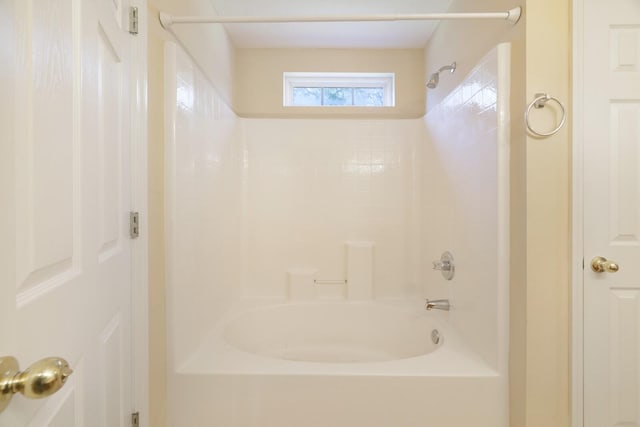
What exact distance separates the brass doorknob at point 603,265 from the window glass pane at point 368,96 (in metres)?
2.00

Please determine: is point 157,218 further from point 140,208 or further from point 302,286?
point 302,286

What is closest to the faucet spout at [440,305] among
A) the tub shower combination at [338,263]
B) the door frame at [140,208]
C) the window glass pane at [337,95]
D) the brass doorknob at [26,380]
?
the tub shower combination at [338,263]

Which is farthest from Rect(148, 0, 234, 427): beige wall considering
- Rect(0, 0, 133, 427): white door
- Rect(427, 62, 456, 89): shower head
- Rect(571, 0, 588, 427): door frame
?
Rect(571, 0, 588, 427): door frame

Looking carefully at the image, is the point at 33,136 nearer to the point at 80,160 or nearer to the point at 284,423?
the point at 80,160

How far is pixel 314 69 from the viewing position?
110 inches

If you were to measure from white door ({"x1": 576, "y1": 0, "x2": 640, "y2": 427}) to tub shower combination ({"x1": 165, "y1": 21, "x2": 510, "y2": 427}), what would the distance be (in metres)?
0.28

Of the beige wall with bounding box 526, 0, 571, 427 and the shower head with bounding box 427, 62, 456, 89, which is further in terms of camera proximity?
the shower head with bounding box 427, 62, 456, 89

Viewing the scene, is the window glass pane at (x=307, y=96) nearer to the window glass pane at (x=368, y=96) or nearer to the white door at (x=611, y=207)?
the window glass pane at (x=368, y=96)

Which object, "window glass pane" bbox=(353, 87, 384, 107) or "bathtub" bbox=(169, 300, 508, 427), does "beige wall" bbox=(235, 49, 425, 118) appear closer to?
"window glass pane" bbox=(353, 87, 384, 107)

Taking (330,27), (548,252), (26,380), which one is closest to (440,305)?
(548,252)

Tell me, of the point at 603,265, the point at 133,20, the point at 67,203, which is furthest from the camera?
the point at 603,265

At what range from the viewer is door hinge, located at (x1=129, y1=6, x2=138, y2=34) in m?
1.16

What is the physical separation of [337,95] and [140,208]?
209cm

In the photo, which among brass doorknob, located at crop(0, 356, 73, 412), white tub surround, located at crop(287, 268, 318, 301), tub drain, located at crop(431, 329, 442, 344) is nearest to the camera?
brass doorknob, located at crop(0, 356, 73, 412)
